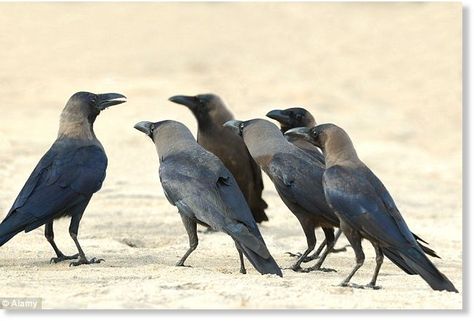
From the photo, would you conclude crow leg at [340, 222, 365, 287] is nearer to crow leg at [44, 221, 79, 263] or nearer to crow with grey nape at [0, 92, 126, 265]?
crow with grey nape at [0, 92, 126, 265]

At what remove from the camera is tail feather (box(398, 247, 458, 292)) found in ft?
25.6

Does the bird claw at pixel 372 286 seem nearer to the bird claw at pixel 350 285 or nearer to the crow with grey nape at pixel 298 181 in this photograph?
the bird claw at pixel 350 285

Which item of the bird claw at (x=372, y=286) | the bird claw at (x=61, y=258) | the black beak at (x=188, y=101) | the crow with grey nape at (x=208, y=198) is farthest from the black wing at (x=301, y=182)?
the black beak at (x=188, y=101)

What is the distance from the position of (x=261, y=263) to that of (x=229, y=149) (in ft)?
12.9

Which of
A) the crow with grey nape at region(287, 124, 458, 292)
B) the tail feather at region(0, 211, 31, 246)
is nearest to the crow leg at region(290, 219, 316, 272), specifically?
the crow with grey nape at region(287, 124, 458, 292)

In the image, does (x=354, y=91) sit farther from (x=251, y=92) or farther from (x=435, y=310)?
(x=435, y=310)

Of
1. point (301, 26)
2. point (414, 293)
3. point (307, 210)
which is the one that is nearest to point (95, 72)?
point (301, 26)

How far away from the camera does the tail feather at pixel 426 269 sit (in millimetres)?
7812

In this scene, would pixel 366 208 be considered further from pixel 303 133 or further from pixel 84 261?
pixel 84 261

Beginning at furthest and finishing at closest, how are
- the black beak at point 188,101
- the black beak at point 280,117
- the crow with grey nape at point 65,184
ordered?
the black beak at point 188,101
the black beak at point 280,117
the crow with grey nape at point 65,184

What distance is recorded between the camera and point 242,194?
9.18 metres

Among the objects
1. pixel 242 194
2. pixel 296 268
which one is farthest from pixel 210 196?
pixel 296 268

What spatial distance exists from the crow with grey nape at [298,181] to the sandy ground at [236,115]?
15.1 inches

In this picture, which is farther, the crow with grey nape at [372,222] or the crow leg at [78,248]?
the crow leg at [78,248]
